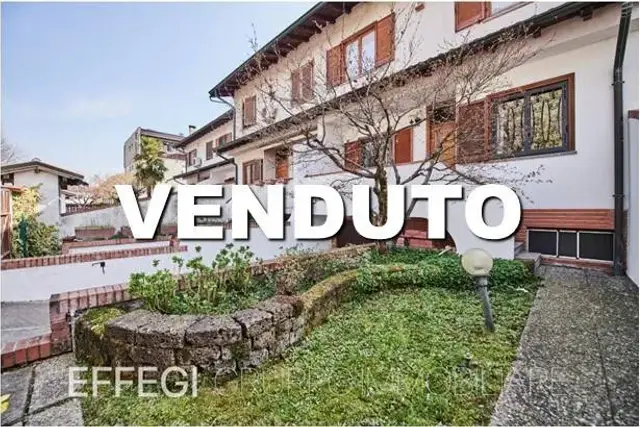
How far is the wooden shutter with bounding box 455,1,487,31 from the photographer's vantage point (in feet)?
24.9

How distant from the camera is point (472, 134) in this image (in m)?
6.86

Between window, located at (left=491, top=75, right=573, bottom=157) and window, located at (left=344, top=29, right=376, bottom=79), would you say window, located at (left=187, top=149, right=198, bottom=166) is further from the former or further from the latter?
window, located at (left=491, top=75, right=573, bottom=157)

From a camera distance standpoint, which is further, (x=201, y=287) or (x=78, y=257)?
(x=78, y=257)

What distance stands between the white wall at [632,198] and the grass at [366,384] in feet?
A: 8.05

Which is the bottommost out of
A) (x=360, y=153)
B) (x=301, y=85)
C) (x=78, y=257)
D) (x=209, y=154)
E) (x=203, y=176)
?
(x=78, y=257)

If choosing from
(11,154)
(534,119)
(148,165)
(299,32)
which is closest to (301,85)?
(299,32)

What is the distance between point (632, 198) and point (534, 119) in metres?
2.28

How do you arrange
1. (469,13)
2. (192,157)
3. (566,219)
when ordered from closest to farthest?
(566,219), (469,13), (192,157)

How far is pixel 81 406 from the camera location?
2.69 metres

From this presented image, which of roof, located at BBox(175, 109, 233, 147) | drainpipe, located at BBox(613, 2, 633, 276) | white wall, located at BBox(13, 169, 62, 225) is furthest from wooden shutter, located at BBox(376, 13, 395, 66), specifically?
white wall, located at BBox(13, 169, 62, 225)

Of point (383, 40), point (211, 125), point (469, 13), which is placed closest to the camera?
point (469, 13)

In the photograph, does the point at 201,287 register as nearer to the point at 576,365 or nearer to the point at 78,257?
the point at 576,365

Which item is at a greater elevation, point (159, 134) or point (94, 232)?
point (159, 134)

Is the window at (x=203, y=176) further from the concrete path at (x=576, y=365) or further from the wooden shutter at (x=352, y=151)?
the concrete path at (x=576, y=365)
